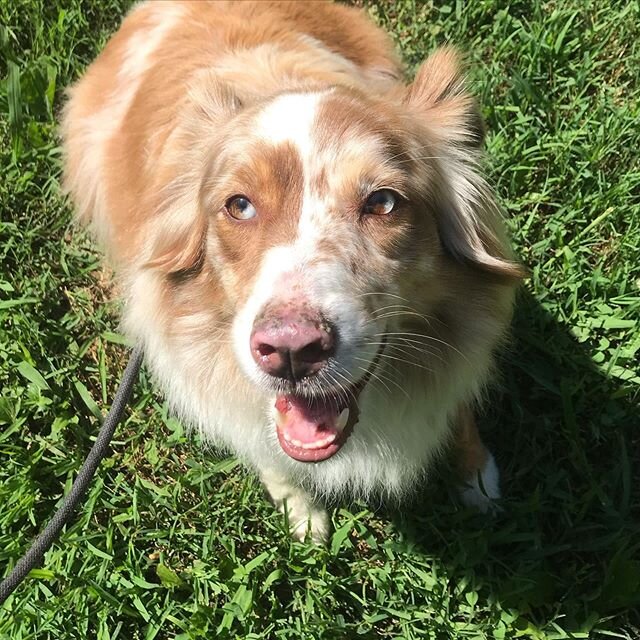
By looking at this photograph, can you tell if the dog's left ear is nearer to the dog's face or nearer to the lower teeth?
the dog's face

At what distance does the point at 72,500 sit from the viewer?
294cm

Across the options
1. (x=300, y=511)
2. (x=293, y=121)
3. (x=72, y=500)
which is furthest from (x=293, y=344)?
(x=300, y=511)

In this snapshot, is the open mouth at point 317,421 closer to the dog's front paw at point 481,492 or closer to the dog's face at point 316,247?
the dog's face at point 316,247

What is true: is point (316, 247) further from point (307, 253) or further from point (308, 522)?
point (308, 522)

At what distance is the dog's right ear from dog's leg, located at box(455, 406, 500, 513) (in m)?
1.62

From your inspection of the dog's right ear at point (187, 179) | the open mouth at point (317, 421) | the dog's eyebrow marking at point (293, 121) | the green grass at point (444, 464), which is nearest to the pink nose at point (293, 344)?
the open mouth at point (317, 421)

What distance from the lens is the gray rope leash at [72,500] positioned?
2720 millimetres

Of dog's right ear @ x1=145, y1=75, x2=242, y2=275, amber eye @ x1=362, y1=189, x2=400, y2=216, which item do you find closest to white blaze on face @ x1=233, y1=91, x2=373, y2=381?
amber eye @ x1=362, y1=189, x2=400, y2=216

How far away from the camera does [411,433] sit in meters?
3.02

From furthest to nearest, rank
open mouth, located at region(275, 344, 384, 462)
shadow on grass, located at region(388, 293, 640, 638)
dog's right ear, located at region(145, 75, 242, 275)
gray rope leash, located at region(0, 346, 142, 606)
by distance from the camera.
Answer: shadow on grass, located at region(388, 293, 640, 638)
dog's right ear, located at region(145, 75, 242, 275)
gray rope leash, located at region(0, 346, 142, 606)
open mouth, located at region(275, 344, 384, 462)

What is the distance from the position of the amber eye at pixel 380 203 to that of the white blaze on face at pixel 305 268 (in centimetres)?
14

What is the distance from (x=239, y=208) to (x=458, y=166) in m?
0.95

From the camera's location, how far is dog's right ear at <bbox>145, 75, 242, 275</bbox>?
2900 mm

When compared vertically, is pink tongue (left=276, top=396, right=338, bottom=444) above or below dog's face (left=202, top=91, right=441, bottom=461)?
below
